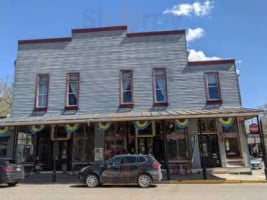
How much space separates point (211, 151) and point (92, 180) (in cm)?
970

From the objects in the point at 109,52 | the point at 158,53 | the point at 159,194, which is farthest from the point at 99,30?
the point at 159,194

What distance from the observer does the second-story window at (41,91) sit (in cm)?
2262

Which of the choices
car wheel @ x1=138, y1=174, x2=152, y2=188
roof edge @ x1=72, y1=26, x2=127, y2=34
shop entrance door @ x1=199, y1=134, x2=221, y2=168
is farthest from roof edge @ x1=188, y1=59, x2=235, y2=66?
car wheel @ x1=138, y1=174, x2=152, y2=188

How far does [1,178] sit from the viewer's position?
48.9 feet

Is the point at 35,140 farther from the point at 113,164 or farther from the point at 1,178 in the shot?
the point at 113,164

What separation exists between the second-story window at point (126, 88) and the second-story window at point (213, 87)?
18.1ft

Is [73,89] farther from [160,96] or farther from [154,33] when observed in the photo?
[154,33]

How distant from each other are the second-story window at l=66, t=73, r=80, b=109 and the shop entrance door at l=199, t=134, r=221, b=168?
381 inches

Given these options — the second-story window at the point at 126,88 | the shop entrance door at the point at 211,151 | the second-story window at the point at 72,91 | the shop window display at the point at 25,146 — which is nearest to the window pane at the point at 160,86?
the second-story window at the point at 126,88

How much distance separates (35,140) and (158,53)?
1122cm

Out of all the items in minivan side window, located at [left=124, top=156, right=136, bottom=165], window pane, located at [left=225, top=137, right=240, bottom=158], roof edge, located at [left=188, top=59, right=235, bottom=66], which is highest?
roof edge, located at [left=188, top=59, right=235, bottom=66]

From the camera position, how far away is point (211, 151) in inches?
830

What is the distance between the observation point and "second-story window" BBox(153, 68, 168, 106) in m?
21.8

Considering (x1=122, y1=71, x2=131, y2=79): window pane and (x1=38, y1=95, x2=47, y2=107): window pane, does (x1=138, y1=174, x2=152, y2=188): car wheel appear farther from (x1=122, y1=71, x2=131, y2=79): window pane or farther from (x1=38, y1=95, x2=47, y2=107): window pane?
(x1=38, y1=95, x2=47, y2=107): window pane
